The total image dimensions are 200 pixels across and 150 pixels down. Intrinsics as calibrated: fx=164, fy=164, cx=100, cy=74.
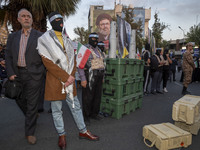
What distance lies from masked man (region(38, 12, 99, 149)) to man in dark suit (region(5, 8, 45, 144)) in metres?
0.41

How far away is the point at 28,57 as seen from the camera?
265 cm

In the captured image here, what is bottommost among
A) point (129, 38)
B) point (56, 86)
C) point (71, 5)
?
point (56, 86)

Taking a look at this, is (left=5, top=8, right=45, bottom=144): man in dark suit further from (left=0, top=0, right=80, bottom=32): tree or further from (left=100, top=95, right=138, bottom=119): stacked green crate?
(left=0, top=0, right=80, bottom=32): tree

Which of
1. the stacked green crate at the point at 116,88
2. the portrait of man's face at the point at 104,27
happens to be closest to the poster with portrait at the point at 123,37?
the stacked green crate at the point at 116,88

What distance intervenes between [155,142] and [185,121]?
795mm

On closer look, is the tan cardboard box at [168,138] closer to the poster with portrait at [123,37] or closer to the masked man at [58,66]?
the masked man at [58,66]

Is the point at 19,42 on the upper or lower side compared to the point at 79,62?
upper

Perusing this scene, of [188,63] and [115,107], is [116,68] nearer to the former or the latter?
[115,107]

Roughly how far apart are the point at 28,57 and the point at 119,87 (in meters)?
2.12

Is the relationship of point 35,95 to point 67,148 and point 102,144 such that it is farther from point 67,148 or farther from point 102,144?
point 102,144

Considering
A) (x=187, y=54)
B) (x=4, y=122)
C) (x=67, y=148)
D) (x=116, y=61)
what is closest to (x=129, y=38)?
(x=116, y=61)

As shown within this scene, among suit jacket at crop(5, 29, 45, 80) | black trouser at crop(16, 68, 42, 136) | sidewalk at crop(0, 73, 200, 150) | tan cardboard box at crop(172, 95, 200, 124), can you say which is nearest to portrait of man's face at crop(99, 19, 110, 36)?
sidewalk at crop(0, 73, 200, 150)

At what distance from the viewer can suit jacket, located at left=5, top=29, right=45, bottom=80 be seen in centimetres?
266

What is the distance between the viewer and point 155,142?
2.63 metres
